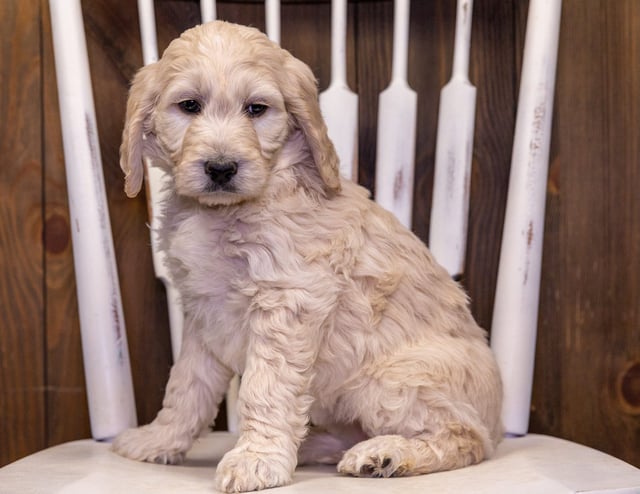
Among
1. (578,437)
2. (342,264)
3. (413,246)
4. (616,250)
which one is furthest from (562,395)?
(342,264)

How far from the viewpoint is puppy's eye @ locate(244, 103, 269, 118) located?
1109 mm

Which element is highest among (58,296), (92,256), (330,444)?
(92,256)

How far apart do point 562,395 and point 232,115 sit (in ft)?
2.93

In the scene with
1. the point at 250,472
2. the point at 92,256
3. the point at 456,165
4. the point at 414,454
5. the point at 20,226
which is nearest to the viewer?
the point at 250,472

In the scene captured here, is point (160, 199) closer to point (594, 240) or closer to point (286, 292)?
point (286, 292)

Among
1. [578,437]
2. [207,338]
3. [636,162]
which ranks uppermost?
[636,162]

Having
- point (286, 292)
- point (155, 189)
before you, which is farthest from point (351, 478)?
point (155, 189)

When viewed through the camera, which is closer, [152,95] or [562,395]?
[152,95]

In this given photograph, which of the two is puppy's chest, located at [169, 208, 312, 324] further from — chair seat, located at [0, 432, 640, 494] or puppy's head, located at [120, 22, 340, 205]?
chair seat, located at [0, 432, 640, 494]

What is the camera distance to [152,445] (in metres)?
1.18

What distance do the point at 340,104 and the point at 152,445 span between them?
2.08ft

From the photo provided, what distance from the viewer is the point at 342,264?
1136mm

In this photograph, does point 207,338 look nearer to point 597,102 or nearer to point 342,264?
point 342,264

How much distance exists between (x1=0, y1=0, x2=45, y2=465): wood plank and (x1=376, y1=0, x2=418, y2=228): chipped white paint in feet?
2.14
